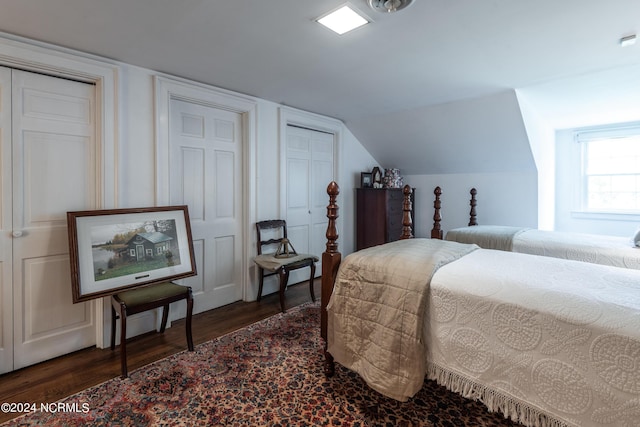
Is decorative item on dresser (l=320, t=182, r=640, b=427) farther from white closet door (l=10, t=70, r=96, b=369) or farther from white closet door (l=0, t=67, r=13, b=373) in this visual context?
white closet door (l=0, t=67, r=13, b=373)

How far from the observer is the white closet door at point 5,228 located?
2.08 m

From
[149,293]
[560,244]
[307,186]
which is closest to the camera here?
[149,293]

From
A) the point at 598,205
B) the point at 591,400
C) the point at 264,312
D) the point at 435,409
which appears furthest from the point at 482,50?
the point at 598,205

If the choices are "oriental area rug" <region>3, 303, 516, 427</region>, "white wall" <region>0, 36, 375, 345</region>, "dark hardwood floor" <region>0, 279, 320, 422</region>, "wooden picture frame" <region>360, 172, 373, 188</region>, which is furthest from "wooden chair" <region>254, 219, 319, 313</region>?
"wooden picture frame" <region>360, 172, 373, 188</region>

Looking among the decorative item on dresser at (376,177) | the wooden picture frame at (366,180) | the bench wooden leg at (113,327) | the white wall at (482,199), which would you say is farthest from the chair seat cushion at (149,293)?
the white wall at (482,199)

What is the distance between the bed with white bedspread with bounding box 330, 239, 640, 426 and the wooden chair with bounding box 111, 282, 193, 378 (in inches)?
46.8

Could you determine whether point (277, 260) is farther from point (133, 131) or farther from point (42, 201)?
point (42, 201)

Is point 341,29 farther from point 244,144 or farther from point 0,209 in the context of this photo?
point 0,209

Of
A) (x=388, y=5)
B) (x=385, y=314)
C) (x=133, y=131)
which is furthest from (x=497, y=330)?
(x=133, y=131)

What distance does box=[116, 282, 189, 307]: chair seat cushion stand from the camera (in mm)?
Result: 2162

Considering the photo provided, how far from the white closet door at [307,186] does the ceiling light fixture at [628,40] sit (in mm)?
2970

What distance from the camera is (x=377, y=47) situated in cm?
221

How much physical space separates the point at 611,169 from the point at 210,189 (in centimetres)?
525

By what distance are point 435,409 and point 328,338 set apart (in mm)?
701
